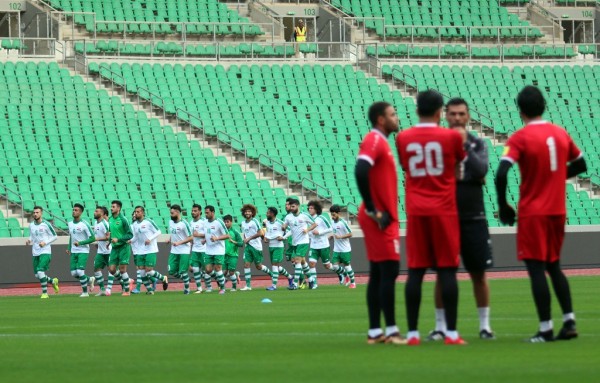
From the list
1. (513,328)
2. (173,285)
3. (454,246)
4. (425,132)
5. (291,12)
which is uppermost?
(291,12)

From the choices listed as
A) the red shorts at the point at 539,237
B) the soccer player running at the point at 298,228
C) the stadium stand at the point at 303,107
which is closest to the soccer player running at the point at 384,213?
the red shorts at the point at 539,237

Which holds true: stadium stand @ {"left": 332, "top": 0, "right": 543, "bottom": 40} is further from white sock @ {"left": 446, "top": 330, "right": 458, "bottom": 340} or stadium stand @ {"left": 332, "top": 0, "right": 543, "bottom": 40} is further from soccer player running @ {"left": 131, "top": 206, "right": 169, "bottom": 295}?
white sock @ {"left": 446, "top": 330, "right": 458, "bottom": 340}

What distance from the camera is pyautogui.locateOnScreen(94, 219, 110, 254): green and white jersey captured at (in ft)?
108

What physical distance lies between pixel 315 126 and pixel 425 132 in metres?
33.9

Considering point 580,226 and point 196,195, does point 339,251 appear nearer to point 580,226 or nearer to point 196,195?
point 196,195

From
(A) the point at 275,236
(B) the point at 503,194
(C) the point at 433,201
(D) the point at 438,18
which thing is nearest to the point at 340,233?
(A) the point at 275,236

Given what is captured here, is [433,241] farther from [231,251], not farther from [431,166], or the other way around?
[231,251]

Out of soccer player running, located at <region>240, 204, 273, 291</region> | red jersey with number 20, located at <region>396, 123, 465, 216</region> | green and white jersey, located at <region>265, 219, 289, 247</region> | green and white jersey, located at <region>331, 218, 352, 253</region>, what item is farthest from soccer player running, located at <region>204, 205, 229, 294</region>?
red jersey with number 20, located at <region>396, 123, 465, 216</region>

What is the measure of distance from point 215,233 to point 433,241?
68.7 ft

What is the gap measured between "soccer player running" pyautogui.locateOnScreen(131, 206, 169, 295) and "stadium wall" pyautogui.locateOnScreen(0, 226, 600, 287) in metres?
4.74

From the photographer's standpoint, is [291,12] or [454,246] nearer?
[454,246]

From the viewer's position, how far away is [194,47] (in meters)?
48.5

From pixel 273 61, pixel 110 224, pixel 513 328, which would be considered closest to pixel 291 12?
pixel 273 61

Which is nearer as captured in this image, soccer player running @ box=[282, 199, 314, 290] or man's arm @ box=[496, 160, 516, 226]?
man's arm @ box=[496, 160, 516, 226]
